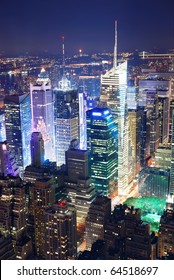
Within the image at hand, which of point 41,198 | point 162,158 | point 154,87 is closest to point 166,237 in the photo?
point 41,198

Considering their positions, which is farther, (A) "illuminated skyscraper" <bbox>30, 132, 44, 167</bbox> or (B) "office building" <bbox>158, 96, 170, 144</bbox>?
(B) "office building" <bbox>158, 96, 170, 144</bbox>

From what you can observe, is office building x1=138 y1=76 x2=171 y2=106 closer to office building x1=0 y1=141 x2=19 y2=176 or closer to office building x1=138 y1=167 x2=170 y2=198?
office building x1=138 y1=167 x2=170 y2=198

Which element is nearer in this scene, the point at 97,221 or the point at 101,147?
the point at 97,221

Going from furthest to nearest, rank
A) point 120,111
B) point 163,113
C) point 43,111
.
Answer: point 163,113, point 43,111, point 120,111

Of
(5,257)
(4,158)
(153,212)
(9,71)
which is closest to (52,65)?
(9,71)

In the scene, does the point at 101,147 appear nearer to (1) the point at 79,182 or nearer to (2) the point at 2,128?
(1) the point at 79,182

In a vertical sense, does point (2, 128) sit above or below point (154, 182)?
above

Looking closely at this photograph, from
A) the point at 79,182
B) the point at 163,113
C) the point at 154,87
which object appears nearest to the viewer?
the point at 79,182

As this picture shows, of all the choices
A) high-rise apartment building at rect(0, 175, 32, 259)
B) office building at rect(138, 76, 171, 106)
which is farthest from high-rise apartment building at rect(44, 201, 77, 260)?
office building at rect(138, 76, 171, 106)

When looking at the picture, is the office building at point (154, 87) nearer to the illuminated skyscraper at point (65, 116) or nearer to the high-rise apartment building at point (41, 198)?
the illuminated skyscraper at point (65, 116)
